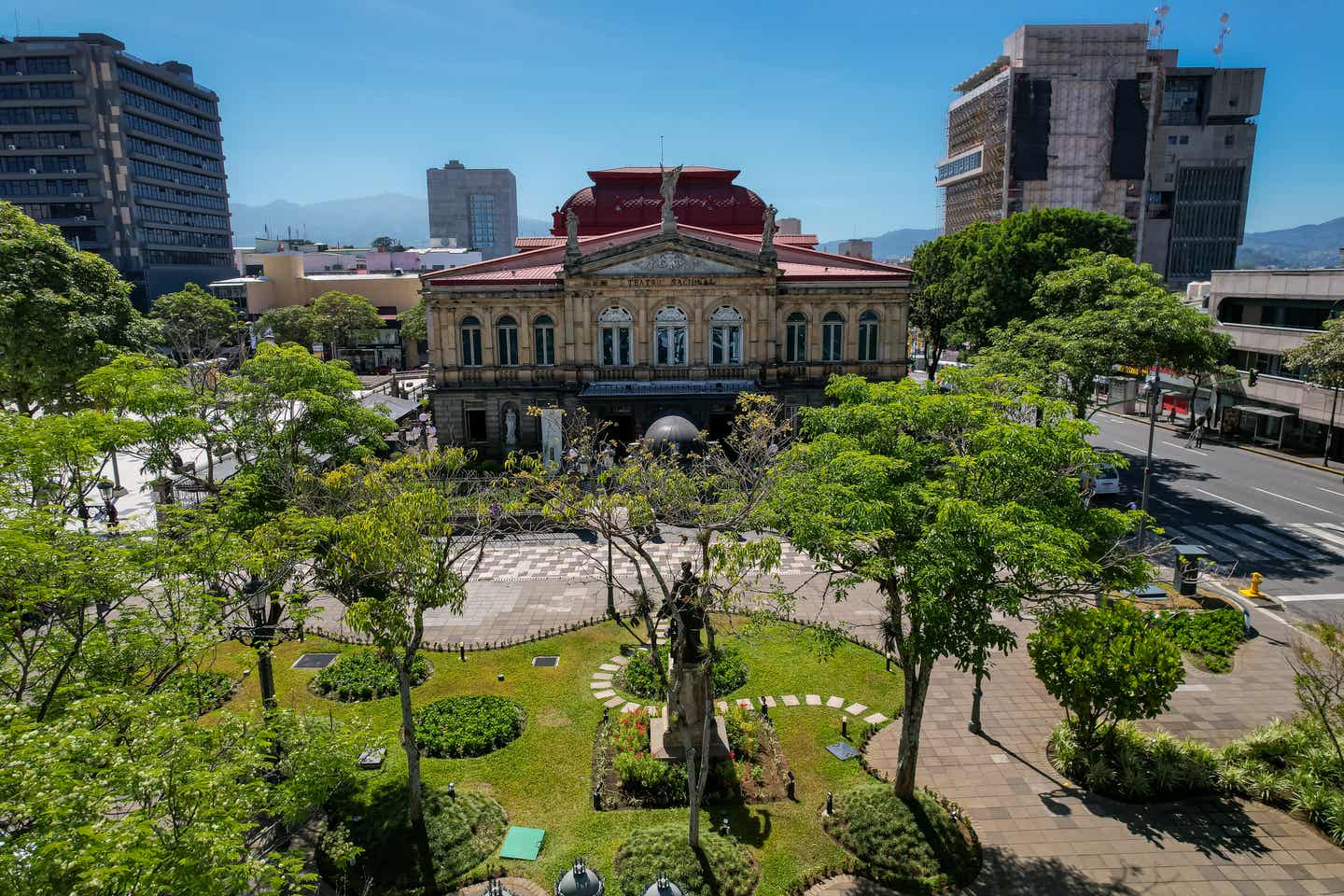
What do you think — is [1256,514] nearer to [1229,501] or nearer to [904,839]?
[1229,501]

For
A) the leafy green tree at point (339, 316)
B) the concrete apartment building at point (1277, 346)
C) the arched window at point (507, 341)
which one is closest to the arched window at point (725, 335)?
the arched window at point (507, 341)

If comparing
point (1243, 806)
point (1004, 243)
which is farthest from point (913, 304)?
point (1243, 806)

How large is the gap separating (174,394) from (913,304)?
6155 cm

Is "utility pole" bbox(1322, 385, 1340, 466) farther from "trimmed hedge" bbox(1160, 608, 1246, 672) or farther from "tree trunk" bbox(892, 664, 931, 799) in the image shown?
"tree trunk" bbox(892, 664, 931, 799)

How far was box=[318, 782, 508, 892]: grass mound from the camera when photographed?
18.7 m

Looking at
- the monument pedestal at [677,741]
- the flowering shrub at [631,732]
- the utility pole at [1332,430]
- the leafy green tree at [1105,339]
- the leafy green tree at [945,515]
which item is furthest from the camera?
the utility pole at [1332,430]

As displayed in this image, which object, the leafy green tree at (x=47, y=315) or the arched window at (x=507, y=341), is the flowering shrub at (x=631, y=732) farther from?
the arched window at (x=507, y=341)

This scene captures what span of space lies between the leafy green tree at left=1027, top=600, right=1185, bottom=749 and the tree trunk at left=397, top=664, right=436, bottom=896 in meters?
15.5

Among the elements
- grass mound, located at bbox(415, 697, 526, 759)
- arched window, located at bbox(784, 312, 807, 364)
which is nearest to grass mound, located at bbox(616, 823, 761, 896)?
grass mound, located at bbox(415, 697, 526, 759)

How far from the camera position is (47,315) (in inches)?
1438

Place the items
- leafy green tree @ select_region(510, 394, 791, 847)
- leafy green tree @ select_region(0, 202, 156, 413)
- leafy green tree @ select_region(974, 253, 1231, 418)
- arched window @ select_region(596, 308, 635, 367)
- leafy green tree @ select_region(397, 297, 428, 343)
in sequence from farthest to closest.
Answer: leafy green tree @ select_region(397, 297, 428, 343) → arched window @ select_region(596, 308, 635, 367) → leafy green tree @ select_region(974, 253, 1231, 418) → leafy green tree @ select_region(0, 202, 156, 413) → leafy green tree @ select_region(510, 394, 791, 847)

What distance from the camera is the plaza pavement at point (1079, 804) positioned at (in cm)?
1850

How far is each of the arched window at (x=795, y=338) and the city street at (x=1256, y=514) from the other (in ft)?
70.3

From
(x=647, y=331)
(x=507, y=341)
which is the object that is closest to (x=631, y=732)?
(x=647, y=331)
